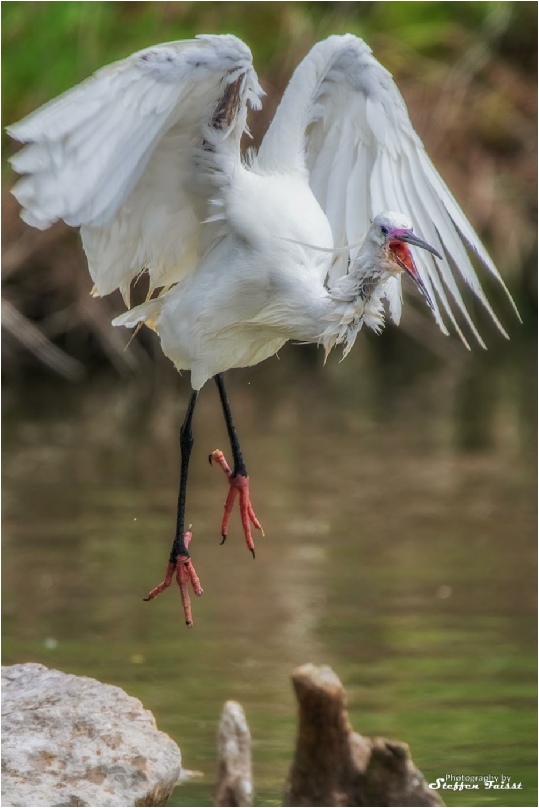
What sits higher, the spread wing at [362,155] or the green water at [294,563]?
the spread wing at [362,155]

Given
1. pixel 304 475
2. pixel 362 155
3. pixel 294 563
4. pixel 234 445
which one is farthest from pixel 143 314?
pixel 304 475

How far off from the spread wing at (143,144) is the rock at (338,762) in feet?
5.73

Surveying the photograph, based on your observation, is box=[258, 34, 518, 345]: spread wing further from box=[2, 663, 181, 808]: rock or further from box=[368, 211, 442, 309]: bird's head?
box=[2, 663, 181, 808]: rock

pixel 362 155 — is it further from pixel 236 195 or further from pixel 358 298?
pixel 358 298

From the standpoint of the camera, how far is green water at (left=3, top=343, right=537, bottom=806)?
23.7 feet

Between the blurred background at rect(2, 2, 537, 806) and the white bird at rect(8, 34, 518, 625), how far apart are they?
1719mm

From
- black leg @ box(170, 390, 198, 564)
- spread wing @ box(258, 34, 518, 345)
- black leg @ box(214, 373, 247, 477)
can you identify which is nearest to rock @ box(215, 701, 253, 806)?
black leg @ box(170, 390, 198, 564)

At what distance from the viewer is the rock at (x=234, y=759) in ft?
18.6

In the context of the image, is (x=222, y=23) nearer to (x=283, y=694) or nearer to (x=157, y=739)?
(x=283, y=694)

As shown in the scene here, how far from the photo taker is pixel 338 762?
5.57m

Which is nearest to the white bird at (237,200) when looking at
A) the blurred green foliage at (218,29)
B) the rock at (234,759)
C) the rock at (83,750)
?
the rock at (234,759)

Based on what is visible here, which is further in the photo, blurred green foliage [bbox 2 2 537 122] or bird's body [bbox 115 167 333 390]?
blurred green foliage [bbox 2 2 537 122]

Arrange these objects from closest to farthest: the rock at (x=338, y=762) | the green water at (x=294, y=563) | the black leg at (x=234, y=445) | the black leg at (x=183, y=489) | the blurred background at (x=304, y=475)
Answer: the rock at (x=338, y=762)
the black leg at (x=183, y=489)
the black leg at (x=234, y=445)
the green water at (x=294, y=563)
the blurred background at (x=304, y=475)

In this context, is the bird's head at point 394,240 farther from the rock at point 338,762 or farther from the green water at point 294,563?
the green water at point 294,563
